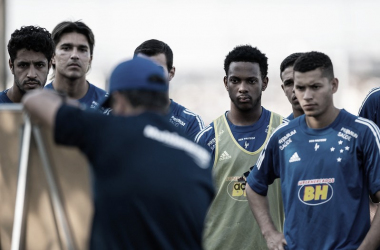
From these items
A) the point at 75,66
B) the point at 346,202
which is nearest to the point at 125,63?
the point at 346,202

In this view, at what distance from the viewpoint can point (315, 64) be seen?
20.2 ft

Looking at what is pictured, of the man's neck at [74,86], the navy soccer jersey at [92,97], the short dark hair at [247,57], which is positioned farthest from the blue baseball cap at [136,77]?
the short dark hair at [247,57]

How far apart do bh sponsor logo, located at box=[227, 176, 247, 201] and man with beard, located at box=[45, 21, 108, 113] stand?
119 cm

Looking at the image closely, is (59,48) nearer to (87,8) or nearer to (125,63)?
(125,63)

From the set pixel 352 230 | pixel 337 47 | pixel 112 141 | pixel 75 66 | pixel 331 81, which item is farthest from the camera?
pixel 337 47

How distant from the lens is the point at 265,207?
632cm

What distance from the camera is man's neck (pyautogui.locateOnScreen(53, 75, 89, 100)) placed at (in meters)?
7.12

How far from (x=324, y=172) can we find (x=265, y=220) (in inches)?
24.6

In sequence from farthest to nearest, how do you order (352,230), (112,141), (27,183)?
(352,230) < (27,183) < (112,141)

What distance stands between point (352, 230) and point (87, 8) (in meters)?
13.7

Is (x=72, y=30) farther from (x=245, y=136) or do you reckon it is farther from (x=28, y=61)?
(x=245, y=136)

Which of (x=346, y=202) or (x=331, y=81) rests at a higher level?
(x=331, y=81)

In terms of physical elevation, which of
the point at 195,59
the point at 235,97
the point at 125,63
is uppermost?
the point at 125,63

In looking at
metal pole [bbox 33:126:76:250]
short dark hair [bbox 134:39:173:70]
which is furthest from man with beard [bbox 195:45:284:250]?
metal pole [bbox 33:126:76:250]
